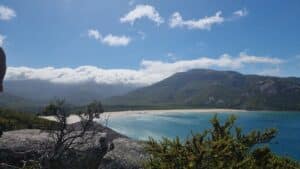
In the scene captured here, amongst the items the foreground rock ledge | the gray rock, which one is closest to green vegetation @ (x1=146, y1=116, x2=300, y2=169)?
the gray rock

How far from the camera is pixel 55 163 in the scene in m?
24.0

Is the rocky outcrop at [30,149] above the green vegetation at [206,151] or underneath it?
underneath

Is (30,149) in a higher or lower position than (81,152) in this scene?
higher

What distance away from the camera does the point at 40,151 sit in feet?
89.1

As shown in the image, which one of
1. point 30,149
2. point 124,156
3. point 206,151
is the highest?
point 206,151

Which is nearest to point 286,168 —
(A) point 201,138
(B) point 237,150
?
(B) point 237,150

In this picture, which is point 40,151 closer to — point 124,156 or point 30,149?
point 30,149

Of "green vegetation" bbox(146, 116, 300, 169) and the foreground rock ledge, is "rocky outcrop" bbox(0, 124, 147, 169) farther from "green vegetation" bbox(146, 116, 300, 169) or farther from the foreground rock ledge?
"green vegetation" bbox(146, 116, 300, 169)

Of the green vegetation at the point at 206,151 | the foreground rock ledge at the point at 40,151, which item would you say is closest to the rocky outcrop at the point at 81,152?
the foreground rock ledge at the point at 40,151

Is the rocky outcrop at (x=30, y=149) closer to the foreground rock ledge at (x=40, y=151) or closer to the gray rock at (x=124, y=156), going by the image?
the foreground rock ledge at (x=40, y=151)

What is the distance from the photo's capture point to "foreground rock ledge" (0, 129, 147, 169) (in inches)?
1033

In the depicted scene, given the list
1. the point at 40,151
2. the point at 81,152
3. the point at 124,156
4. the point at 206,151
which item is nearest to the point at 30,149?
the point at 40,151

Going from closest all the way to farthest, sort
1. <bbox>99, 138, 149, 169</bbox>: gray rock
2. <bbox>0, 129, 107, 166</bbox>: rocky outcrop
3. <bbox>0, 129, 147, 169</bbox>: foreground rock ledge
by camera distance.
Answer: <bbox>0, 129, 107, 166</bbox>: rocky outcrop, <bbox>0, 129, 147, 169</bbox>: foreground rock ledge, <bbox>99, 138, 149, 169</bbox>: gray rock

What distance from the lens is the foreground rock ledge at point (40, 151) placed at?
26234mm
